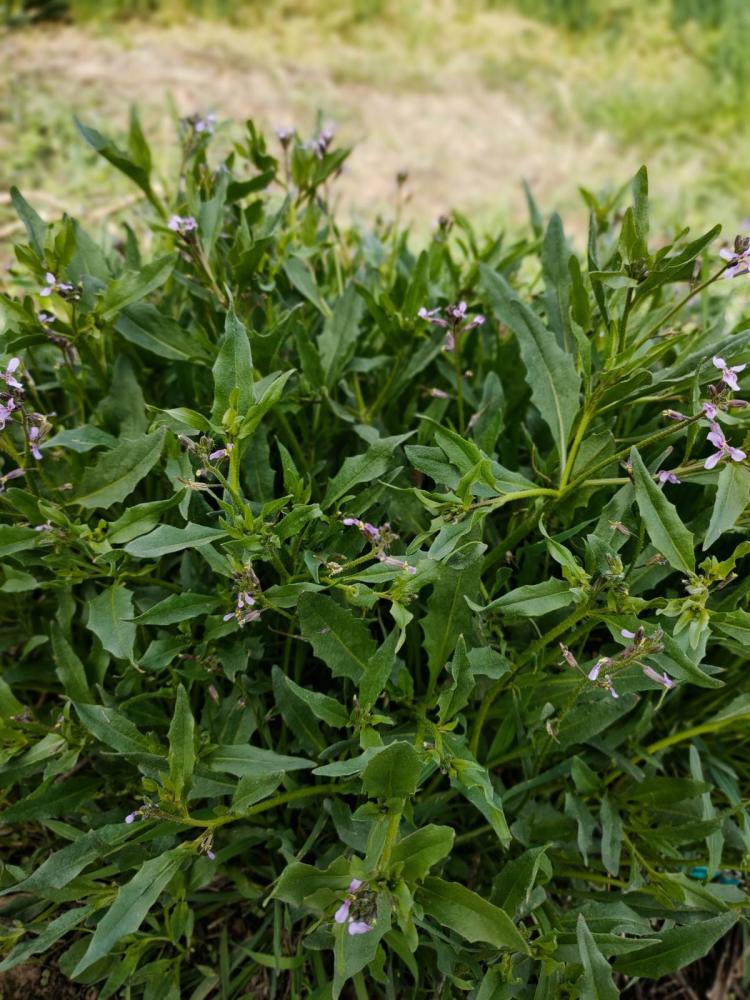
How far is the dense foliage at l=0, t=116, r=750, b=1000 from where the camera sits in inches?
53.1

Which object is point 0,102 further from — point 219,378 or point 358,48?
point 219,378

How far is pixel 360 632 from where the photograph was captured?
1.46 metres

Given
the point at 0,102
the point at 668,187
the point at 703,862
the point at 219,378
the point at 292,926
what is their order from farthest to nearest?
the point at 668,187 → the point at 0,102 → the point at 292,926 → the point at 703,862 → the point at 219,378

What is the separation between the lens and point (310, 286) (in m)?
1.88

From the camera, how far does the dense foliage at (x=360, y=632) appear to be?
1349 millimetres

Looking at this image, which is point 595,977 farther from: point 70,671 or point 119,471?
point 119,471

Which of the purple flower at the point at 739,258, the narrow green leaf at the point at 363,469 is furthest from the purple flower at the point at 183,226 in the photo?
the purple flower at the point at 739,258

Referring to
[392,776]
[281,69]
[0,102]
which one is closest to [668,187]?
[281,69]

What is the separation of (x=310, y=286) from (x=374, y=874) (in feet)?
3.84

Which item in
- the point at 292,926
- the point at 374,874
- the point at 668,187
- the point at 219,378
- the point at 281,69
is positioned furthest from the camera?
the point at 281,69

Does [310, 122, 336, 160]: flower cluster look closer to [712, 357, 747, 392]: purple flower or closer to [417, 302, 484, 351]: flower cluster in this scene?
[417, 302, 484, 351]: flower cluster

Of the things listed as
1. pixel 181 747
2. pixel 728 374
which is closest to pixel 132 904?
pixel 181 747

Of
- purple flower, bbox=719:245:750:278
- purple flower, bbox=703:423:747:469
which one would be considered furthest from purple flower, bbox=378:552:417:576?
purple flower, bbox=719:245:750:278

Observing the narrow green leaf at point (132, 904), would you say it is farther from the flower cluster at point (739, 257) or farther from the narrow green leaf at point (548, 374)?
the flower cluster at point (739, 257)
